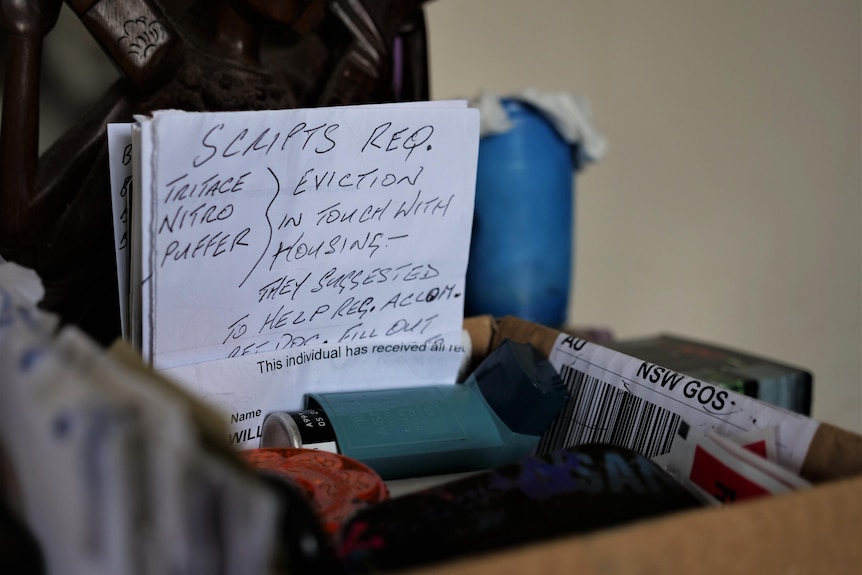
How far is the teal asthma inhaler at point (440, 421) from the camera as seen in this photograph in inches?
17.3

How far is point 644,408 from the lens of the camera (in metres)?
0.44

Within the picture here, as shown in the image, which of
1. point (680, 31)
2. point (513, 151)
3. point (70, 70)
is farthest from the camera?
point (680, 31)

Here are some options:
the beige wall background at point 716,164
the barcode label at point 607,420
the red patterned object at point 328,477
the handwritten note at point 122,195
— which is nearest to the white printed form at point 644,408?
the barcode label at point 607,420

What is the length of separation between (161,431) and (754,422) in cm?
28

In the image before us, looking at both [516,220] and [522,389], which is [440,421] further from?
[516,220]

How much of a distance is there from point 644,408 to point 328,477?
18 cm

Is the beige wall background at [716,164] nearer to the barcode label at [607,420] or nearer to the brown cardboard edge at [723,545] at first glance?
the barcode label at [607,420]

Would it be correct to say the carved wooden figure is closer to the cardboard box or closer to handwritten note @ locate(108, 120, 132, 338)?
handwritten note @ locate(108, 120, 132, 338)

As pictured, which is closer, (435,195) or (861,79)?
(435,195)

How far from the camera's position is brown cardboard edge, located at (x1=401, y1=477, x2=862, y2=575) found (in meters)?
0.23

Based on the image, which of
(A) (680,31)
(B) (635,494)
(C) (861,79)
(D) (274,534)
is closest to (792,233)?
(C) (861,79)

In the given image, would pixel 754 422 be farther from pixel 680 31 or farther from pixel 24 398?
pixel 680 31

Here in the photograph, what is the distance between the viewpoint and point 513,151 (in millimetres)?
806

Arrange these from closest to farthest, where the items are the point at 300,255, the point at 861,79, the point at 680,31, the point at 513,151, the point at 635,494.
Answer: the point at 635,494 → the point at 300,255 → the point at 513,151 → the point at 680,31 → the point at 861,79
